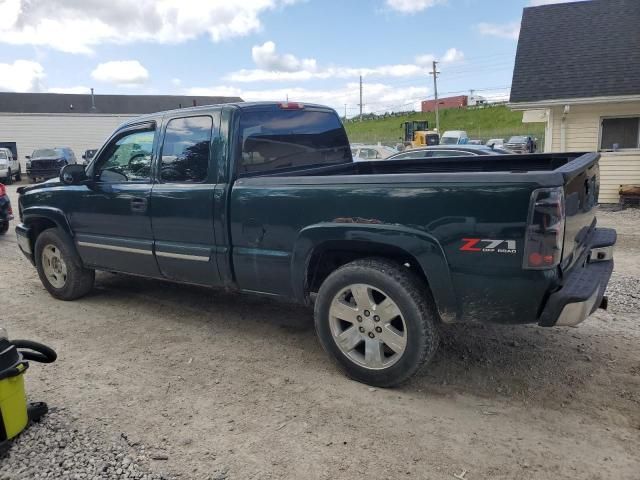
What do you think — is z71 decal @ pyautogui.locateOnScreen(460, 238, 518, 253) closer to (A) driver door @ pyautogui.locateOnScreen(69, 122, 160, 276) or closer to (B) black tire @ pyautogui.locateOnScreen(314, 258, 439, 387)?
(B) black tire @ pyautogui.locateOnScreen(314, 258, 439, 387)

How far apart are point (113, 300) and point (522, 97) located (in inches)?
456

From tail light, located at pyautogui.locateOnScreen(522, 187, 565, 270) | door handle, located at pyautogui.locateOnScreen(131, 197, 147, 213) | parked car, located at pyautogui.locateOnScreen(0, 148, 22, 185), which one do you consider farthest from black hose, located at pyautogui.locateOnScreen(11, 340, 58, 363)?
parked car, located at pyautogui.locateOnScreen(0, 148, 22, 185)

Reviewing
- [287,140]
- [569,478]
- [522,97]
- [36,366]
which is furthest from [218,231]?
[522,97]

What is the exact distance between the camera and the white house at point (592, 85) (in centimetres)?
1275

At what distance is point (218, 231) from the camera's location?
4176mm

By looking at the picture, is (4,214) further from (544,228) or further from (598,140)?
(598,140)

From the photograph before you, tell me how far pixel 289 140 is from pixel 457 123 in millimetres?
67487

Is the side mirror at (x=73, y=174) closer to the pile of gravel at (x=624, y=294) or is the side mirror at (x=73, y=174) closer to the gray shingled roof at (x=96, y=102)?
the pile of gravel at (x=624, y=294)

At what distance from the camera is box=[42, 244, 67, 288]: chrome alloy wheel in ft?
18.6

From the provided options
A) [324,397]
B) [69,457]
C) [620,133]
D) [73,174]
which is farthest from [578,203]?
[620,133]

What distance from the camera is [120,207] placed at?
4879mm

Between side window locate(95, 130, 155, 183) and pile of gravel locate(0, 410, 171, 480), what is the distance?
237 centimetres

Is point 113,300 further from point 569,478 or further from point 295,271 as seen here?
point 569,478

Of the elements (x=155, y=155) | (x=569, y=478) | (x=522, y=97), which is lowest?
(x=569, y=478)
